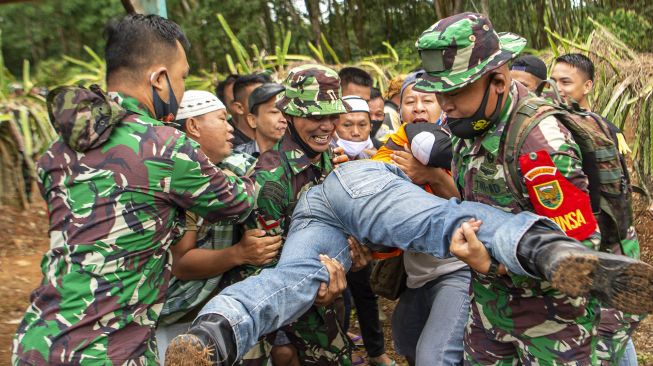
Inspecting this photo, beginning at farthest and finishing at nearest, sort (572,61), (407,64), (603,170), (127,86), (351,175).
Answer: (407,64) → (572,61) → (351,175) → (127,86) → (603,170)

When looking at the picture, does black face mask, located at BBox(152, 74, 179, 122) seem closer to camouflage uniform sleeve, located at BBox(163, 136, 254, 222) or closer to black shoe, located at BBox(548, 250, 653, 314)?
camouflage uniform sleeve, located at BBox(163, 136, 254, 222)

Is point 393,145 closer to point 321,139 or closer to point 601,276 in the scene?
point 321,139

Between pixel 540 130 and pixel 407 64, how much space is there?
300 inches

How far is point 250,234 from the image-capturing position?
113 inches

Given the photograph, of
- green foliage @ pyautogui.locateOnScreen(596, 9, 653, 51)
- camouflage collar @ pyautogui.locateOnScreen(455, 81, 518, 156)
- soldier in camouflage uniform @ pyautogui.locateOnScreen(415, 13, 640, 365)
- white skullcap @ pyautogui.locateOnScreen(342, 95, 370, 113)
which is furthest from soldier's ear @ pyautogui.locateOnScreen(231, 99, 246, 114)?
green foliage @ pyautogui.locateOnScreen(596, 9, 653, 51)

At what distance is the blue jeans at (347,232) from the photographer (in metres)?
2.21

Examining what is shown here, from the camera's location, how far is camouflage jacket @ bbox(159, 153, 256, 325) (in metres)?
3.02

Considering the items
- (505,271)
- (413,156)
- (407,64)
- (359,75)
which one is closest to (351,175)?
(413,156)

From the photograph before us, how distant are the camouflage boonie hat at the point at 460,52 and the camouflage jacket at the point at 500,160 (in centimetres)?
17

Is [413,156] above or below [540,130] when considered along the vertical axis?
below

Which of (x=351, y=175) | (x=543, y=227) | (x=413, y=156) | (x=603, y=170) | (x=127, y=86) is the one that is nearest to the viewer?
(x=543, y=227)

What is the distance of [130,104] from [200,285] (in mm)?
1098

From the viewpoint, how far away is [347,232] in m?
2.85

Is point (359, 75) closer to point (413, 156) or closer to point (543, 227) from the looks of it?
point (413, 156)
